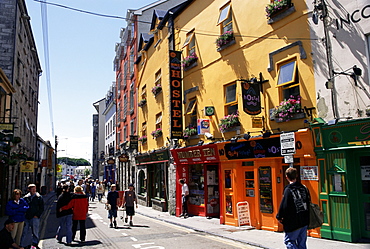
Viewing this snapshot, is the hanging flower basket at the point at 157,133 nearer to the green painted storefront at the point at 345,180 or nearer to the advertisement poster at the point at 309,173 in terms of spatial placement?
the advertisement poster at the point at 309,173

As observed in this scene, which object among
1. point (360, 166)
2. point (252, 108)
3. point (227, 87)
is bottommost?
point (360, 166)

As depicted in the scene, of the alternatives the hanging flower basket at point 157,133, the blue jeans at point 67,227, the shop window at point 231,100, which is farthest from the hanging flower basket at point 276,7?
the hanging flower basket at point 157,133

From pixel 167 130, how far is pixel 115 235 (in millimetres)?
7993

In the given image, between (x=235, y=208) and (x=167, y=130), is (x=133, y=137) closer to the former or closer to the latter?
(x=167, y=130)

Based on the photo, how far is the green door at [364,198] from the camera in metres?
8.30

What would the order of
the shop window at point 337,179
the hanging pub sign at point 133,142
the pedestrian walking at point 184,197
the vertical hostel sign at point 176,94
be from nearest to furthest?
1. the shop window at point 337,179
2. the pedestrian walking at point 184,197
3. the vertical hostel sign at point 176,94
4. the hanging pub sign at point 133,142

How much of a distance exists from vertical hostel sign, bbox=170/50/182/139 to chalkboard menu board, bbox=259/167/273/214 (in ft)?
18.9

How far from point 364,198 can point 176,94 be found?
10137mm

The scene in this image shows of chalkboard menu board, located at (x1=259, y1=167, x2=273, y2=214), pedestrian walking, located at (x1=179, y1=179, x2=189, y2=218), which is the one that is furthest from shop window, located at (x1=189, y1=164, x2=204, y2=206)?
chalkboard menu board, located at (x1=259, y1=167, x2=273, y2=214)

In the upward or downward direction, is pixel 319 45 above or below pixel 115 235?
above

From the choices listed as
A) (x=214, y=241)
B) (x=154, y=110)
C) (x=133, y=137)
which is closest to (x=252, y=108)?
(x=214, y=241)

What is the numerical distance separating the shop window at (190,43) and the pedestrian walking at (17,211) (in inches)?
405

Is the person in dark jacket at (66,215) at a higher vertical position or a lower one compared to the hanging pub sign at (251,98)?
lower

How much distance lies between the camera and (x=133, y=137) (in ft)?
78.6
